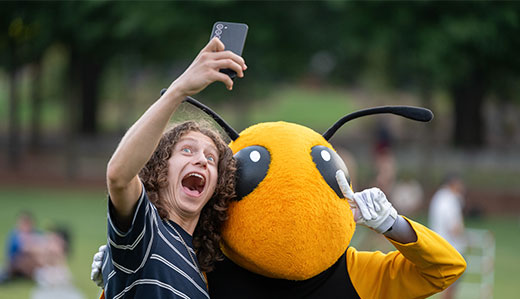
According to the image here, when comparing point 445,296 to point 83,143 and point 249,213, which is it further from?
point 83,143

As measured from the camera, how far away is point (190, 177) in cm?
282

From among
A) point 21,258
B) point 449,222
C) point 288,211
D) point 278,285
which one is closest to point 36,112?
point 21,258

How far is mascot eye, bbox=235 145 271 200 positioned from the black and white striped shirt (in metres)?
0.43

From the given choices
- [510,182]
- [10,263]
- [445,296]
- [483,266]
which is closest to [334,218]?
[445,296]

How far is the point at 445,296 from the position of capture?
9.09m

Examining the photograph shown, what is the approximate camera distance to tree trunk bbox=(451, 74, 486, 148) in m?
21.8

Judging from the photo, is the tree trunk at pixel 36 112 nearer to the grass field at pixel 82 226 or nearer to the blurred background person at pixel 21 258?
the grass field at pixel 82 226

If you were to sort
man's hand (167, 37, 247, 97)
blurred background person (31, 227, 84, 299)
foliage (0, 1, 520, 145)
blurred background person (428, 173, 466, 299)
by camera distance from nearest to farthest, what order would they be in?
1. man's hand (167, 37, 247, 97)
2. blurred background person (31, 227, 84, 299)
3. blurred background person (428, 173, 466, 299)
4. foliage (0, 1, 520, 145)

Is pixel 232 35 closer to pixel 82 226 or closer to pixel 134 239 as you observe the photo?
pixel 134 239

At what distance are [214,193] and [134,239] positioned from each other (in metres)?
0.54

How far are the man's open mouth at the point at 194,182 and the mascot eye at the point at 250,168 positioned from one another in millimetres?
224

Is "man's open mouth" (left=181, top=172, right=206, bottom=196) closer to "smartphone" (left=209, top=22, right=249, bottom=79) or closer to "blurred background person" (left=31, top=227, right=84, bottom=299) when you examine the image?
"smartphone" (left=209, top=22, right=249, bottom=79)

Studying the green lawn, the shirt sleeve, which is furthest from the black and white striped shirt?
the green lawn

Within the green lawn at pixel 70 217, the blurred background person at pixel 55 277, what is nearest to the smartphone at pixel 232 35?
the blurred background person at pixel 55 277
